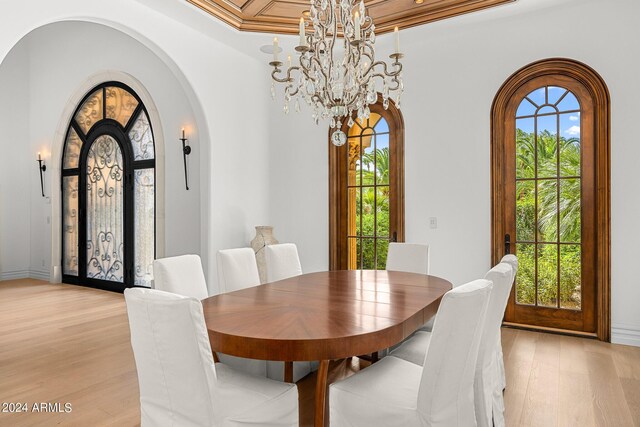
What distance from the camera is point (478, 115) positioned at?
420 cm

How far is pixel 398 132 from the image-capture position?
4.63 metres

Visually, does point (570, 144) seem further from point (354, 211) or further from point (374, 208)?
point (354, 211)

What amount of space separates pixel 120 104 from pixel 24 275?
3.66 m

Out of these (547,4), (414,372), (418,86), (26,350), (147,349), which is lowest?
(26,350)

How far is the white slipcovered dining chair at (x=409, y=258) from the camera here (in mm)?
3600

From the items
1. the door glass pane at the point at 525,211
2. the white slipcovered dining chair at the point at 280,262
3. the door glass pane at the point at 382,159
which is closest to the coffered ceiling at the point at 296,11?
the door glass pane at the point at 382,159

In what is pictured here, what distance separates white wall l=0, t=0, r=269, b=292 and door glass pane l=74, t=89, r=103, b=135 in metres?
0.30

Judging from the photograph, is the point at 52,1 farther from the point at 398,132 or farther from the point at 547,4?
the point at 547,4

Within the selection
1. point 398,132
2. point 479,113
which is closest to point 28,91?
point 398,132

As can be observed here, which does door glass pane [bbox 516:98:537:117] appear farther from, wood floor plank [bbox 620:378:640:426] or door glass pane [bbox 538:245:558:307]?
wood floor plank [bbox 620:378:640:426]

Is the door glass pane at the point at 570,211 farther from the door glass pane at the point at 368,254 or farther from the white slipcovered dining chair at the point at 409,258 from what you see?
the door glass pane at the point at 368,254

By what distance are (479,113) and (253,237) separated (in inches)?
117

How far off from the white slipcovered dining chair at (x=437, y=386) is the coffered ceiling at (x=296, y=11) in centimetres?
316

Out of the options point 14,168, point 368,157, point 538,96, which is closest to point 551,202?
point 538,96
